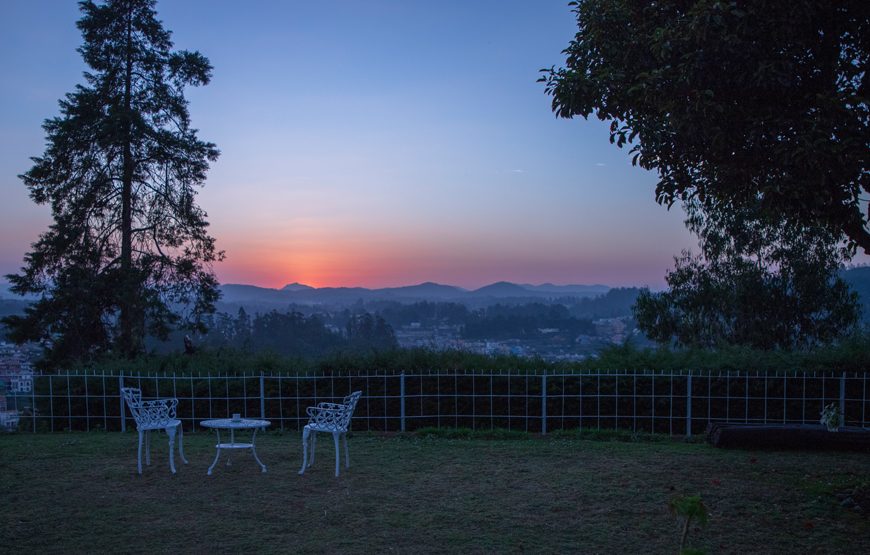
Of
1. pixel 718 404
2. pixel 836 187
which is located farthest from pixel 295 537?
pixel 718 404

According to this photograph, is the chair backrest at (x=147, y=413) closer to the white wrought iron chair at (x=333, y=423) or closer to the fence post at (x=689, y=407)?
the white wrought iron chair at (x=333, y=423)

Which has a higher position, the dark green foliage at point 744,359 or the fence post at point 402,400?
the dark green foliage at point 744,359

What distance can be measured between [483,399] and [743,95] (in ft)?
23.6

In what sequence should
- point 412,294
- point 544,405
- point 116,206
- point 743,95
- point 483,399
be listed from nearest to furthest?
1. point 743,95
2. point 544,405
3. point 483,399
4. point 116,206
5. point 412,294

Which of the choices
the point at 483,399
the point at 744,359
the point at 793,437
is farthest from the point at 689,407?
the point at 483,399

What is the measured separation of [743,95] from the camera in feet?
22.1

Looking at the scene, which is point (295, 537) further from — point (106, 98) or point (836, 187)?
point (106, 98)

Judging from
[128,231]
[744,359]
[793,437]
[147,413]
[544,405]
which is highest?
[128,231]

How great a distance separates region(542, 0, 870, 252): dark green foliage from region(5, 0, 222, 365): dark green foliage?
14913 mm

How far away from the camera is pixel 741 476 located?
797 centimetres

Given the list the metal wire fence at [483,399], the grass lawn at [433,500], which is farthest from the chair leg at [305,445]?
the metal wire fence at [483,399]

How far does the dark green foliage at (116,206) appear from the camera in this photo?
1822 cm

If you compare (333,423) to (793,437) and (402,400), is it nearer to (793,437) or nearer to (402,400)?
(402,400)

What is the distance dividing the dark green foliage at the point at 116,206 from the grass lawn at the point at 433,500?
879cm
